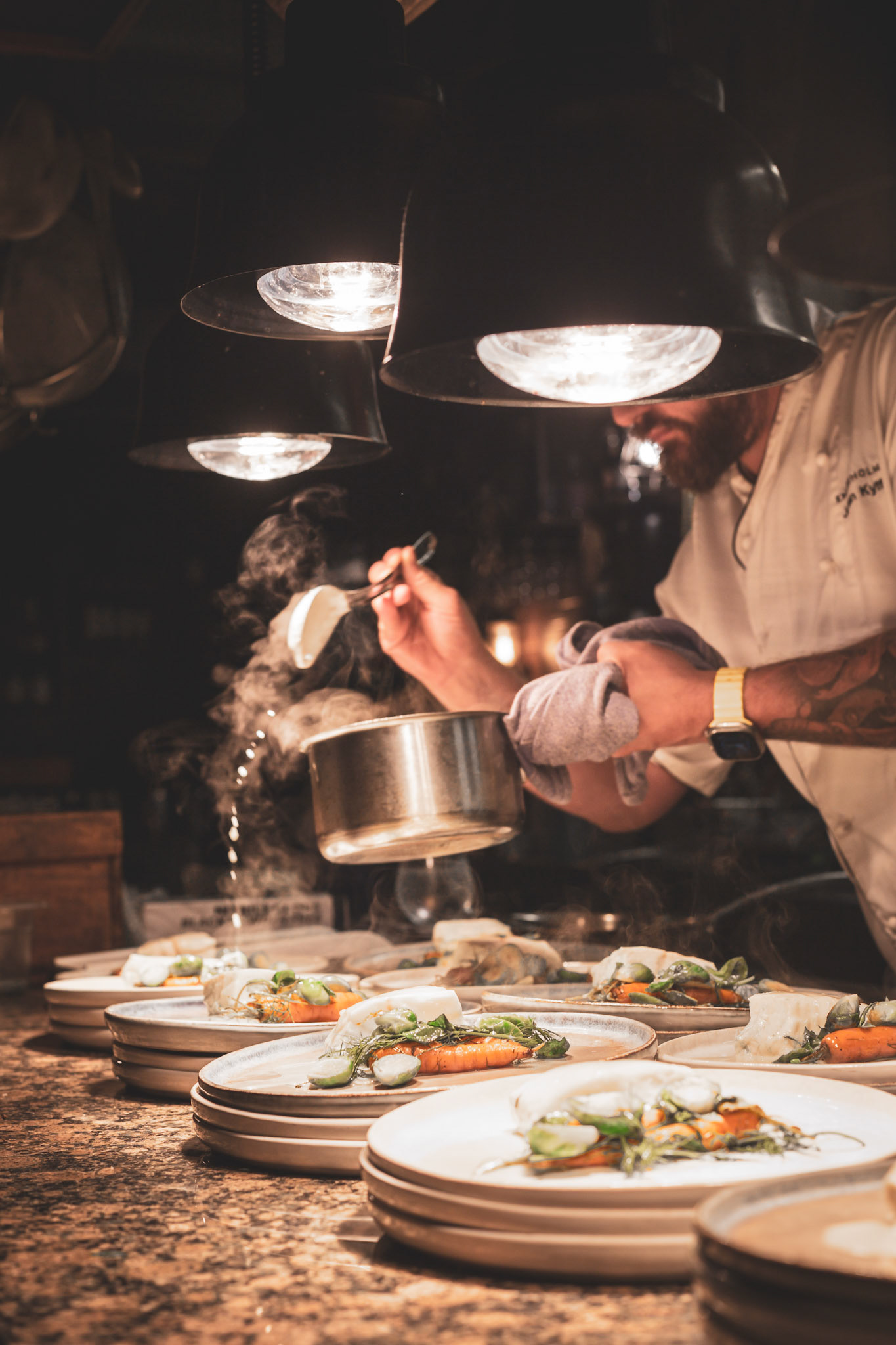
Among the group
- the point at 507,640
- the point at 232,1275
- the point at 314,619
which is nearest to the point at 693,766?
the point at 314,619

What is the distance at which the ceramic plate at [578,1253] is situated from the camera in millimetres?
787

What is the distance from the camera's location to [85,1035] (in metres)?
2.00

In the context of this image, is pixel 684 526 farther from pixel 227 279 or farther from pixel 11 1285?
pixel 11 1285

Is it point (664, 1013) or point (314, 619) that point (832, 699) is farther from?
point (314, 619)

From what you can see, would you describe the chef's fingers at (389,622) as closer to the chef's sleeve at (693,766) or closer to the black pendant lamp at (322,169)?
the chef's sleeve at (693,766)

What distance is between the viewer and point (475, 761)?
1.74m

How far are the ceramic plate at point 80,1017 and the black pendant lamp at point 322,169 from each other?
44.8 inches

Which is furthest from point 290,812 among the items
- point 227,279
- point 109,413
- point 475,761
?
point 227,279

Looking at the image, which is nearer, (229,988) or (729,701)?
(229,988)

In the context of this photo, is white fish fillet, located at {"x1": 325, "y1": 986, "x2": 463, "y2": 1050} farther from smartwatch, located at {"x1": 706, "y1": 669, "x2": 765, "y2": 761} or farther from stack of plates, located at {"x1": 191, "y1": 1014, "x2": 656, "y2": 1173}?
smartwatch, located at {"x1": 706, "y1": 669, "x2": 765, "y2": 761}

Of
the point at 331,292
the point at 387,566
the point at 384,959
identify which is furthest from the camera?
the point at 387,566

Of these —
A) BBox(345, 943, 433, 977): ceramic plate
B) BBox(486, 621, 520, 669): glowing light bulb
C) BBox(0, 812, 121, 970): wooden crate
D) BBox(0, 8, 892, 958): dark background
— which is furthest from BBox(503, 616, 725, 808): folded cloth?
BBox(486, 621, 520, 669): glowing light bulb

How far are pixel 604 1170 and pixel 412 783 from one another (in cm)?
84

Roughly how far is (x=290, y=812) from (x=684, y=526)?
6.84 feet
